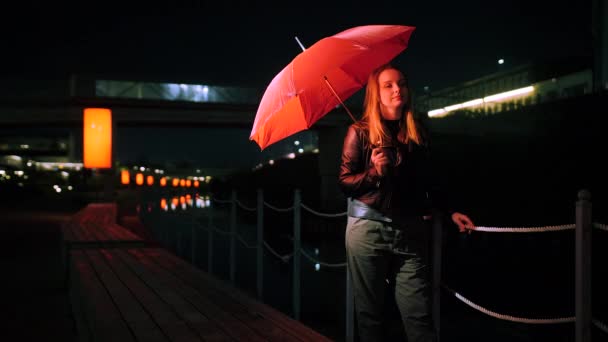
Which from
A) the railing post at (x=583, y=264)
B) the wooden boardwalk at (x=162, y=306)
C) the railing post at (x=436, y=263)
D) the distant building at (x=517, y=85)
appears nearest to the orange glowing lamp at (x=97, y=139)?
the wooden boardwalk at (x=162, y=306)

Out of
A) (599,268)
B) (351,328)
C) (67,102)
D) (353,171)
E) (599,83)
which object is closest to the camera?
(353,171)

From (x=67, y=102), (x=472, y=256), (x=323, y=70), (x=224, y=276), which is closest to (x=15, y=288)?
(x=224, y=276)

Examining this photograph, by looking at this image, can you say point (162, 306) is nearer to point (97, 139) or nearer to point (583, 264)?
point (583, 264)

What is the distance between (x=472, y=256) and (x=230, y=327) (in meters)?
10.3

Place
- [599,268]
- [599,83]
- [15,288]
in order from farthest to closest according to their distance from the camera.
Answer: [599,83], [599,268], [15,288]

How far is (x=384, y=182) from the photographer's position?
7.42 ft

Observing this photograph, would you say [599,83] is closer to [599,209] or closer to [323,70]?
[599,209]

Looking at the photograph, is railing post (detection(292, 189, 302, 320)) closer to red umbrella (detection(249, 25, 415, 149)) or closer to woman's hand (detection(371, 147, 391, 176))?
red umbrella (detection(249, 25, 415, 149))

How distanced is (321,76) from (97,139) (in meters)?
10.8

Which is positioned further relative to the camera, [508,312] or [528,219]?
[528,219]

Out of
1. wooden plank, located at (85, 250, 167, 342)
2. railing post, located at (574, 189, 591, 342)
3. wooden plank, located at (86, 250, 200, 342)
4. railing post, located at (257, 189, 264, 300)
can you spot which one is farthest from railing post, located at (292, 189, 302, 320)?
railing post, located at (574, 189, 591, 342)

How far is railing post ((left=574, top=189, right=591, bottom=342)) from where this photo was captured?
2.06 meters

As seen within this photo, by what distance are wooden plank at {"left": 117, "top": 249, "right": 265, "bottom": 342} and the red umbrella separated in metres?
1.24

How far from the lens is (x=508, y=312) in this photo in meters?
9.05
